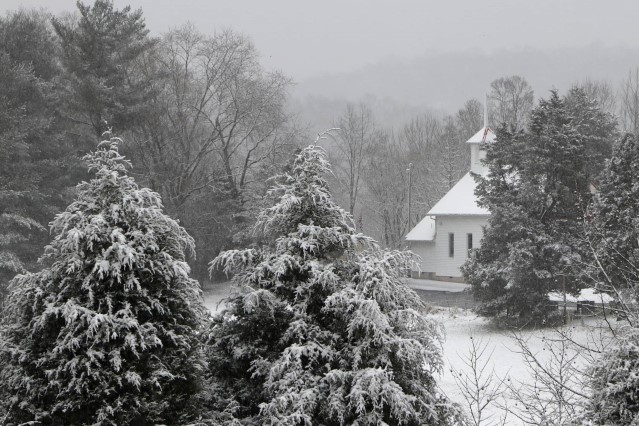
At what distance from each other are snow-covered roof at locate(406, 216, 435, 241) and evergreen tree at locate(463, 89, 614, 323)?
14.0 m

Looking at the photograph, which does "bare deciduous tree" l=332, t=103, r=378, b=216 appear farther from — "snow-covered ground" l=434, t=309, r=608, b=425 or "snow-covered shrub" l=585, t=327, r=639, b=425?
"snow-covered shrub" l=585, t=327, r=639, b=425

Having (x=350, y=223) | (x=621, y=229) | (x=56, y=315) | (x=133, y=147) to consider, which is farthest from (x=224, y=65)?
(x=56, y=315)

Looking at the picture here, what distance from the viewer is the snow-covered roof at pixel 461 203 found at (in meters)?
37.2

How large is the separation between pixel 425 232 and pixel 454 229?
2.55m

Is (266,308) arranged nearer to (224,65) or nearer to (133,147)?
(133,147)

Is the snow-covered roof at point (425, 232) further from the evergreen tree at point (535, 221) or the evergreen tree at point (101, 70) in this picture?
the evergreen tree at point (101, 70)

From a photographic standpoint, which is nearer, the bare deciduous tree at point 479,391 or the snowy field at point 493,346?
the bare deciduous tree at point 479,391

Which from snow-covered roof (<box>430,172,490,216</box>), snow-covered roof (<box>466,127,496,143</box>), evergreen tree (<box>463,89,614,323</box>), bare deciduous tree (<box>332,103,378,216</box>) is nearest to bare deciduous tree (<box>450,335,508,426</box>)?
evergreen tree (<box>463,89,614,323</box>)

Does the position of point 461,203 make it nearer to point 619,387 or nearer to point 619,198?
point 619,198

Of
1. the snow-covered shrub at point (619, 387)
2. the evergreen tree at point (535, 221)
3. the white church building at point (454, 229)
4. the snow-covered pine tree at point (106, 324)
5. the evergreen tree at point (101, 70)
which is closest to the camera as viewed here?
the snow-covered shrub at point (619, 387)

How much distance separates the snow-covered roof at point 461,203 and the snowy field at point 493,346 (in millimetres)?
6617

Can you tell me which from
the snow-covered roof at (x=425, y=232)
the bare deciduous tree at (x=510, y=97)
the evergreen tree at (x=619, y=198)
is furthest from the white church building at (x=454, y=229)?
the bare deciduous tree at (x=510, y=97)

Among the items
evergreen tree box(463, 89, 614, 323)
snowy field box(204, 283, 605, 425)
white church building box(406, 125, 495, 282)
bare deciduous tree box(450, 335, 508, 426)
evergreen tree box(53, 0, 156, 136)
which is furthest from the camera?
white church building box(406, 125, 495, 282)

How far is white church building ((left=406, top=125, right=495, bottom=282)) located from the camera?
37.7 metres
